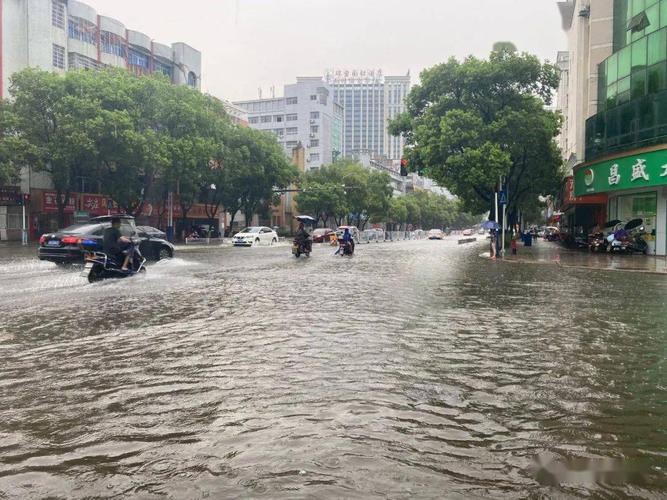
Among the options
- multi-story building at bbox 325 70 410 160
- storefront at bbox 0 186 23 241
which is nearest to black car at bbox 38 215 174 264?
storefront at bbox 0 186 23 241

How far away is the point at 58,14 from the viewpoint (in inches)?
1762

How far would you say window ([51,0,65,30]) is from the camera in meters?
44.1

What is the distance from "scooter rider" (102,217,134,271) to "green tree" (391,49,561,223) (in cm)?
1833

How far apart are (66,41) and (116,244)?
3824cm

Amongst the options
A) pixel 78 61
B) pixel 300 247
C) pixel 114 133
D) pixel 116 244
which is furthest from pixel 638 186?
pixel 78 61

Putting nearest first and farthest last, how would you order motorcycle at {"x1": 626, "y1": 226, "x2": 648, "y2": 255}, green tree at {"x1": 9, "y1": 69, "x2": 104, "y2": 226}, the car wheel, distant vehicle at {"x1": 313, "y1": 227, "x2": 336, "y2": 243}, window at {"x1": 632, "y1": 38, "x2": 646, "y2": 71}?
the car wheel < window at {"x1": 632, "y1": 38, "x2": 646, "y2": 71} < motorcycle at {"x1": 626, "y1": 226, "x2": 648, "y2": 255} < green tree at {"x1": 9, "y1": 69, "x2": 104, "y2": 226} < distant vehicle at {"x1": 313, "y1": 227, "x2": 336, "y2": 243}

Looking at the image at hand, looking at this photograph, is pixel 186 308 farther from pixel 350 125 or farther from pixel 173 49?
Answer: pixel 350 125

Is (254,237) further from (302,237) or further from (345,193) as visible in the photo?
(345,193)

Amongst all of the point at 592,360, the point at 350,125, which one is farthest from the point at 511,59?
the point at 350,125

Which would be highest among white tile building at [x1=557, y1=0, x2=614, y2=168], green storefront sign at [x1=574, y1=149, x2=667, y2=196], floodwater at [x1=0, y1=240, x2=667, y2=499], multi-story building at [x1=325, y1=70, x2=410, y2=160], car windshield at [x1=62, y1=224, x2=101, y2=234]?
multi-story building at [x1=325, y1=70, x2=410, y2=160]

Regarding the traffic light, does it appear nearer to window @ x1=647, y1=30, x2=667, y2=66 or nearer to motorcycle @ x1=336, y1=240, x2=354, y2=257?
motorcycle @ x1=336, y1=240, x2=354, y2=257

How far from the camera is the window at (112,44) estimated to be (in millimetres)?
49250

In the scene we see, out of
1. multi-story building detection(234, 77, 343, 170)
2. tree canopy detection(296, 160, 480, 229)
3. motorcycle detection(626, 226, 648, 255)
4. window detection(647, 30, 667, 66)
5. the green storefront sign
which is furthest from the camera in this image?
multi-story building detection(234, 77, 343, 170)

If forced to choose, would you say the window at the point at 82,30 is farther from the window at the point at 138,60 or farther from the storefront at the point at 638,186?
the storefront at the point at 638,186
